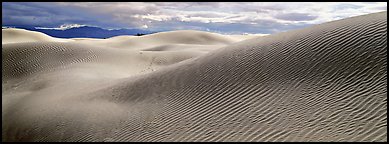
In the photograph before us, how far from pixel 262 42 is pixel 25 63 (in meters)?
11.9

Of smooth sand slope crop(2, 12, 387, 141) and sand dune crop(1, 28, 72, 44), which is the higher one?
sand dune crop(1, 28, 72, 44)

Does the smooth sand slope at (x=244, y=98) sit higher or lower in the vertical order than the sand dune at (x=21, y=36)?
lower

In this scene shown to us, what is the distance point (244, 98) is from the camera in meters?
8.95

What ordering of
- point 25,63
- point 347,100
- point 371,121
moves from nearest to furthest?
point 371,121 < point 347,100 < point 25,63

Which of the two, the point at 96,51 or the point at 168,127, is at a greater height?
the point at 96,51

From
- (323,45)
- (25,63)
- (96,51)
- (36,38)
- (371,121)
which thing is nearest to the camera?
(371,121)

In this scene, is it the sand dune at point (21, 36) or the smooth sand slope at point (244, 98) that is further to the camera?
the sand dune at point (21, 36)

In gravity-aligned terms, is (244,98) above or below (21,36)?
below

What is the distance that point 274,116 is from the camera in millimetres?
7684

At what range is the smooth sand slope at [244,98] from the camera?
722cm

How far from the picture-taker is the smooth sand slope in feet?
23.7

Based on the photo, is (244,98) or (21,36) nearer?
(244,98)

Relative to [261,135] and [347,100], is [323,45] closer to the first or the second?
[347,100]

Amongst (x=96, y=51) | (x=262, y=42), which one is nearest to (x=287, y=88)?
(x=262, y=42)
